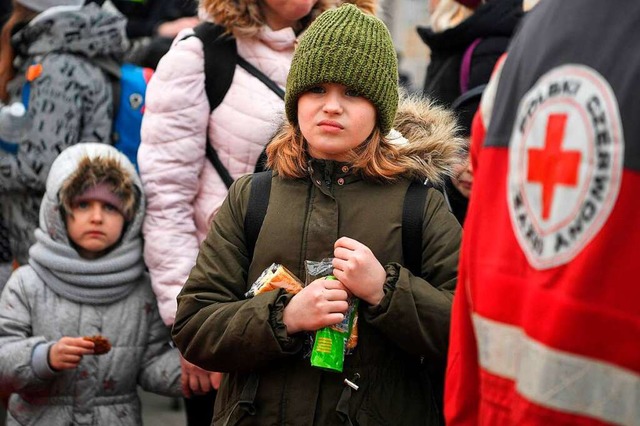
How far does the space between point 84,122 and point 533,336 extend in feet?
11.2

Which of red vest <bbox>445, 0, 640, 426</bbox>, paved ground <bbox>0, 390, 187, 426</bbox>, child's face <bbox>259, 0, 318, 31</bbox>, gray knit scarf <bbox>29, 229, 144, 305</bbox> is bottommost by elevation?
paved ground <bbox>0, 390, 187, 426</bbox>

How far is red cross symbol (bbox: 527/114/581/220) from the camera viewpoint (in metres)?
1.83

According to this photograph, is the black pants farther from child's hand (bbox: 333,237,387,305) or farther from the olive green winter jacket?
child's hand (bbox: 333,237,387,305)

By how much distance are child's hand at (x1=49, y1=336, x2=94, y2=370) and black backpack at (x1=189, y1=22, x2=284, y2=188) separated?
0.80 metres

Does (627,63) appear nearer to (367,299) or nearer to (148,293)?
(367,299)

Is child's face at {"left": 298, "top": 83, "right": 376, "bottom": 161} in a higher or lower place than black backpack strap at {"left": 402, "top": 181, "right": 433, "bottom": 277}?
higher

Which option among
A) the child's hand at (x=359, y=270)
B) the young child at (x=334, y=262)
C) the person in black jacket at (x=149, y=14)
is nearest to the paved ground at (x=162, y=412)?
the person in black jacket at (x=149, y=14)

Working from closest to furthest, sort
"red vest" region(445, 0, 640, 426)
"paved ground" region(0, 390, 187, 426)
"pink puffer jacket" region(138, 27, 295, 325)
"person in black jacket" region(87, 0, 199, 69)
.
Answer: "red vest" region(445, 0, 640, 426), "pink puffer jacket" region(138, 27, 295, 325), "person in black jacket" region(87, 0, 199, 69), "paved ground" region(0, 390, 187, 426)

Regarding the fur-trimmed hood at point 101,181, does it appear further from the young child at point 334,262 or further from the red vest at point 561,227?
the red vest at point 561,227

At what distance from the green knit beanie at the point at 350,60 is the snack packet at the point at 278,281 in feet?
1.75

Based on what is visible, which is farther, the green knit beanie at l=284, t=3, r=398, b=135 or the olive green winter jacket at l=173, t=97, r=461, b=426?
the green knit beanie at l=284, t=3, r=398, b=135

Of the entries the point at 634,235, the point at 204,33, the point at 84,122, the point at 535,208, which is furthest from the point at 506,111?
the point at 84,122

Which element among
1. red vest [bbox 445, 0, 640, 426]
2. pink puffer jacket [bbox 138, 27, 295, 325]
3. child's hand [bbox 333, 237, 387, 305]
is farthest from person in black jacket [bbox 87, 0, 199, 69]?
red vest [bbox 445, 0, 640, 426]

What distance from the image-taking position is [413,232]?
316cm
